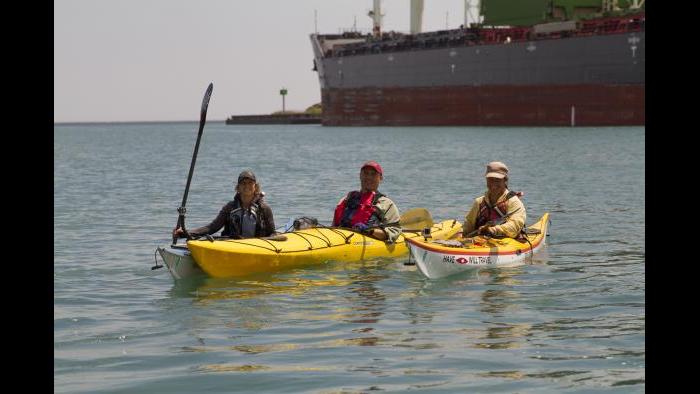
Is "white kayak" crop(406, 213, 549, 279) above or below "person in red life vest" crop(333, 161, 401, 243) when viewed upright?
below

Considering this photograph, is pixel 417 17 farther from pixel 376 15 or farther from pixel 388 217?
pixel 388 217

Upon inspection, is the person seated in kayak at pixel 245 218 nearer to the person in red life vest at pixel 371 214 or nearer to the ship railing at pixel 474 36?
the person in red life vest at pixel 371 214

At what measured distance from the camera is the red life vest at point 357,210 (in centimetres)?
1285

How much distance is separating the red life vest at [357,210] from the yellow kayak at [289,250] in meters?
0.27

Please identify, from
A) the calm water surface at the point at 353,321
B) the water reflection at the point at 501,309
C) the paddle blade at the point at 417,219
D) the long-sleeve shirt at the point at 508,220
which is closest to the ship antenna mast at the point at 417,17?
the calm water surface at the point at 353,321

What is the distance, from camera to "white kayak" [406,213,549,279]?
11266 mm

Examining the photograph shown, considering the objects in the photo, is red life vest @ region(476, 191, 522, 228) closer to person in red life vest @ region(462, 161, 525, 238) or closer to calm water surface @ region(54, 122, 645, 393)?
person in red life vest @ region(462, 161, 525, 238)

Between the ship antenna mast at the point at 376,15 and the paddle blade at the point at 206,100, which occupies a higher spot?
the ship antenna mast at the point at 376,15

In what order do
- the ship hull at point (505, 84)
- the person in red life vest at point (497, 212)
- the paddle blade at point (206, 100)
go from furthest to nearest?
the ship hull at point (505, 84), the paddle blade at point (206, 100), the person in red life vest at point (497, 212)

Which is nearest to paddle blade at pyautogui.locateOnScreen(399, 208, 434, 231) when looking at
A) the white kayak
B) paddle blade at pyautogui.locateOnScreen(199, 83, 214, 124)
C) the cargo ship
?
the white kayak

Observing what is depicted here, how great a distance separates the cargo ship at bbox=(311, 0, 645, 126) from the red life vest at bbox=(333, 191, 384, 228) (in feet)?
151

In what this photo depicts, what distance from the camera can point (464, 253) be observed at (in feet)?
37.8
